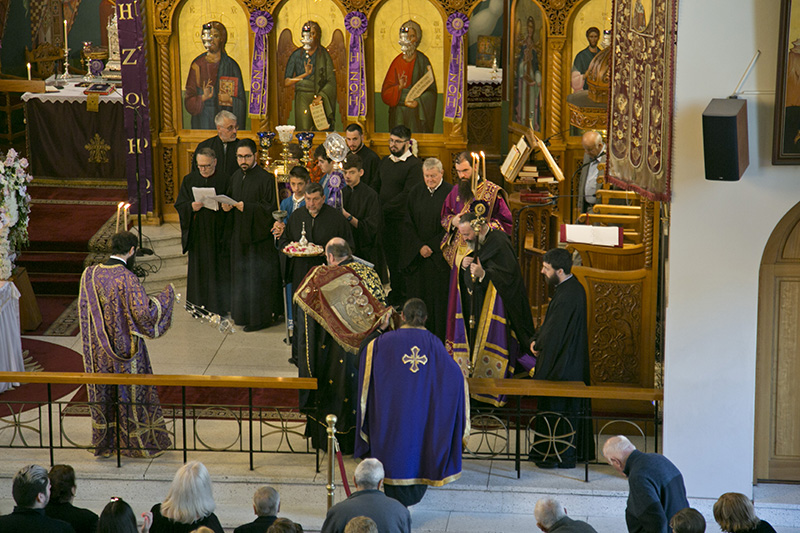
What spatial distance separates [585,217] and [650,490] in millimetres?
4921

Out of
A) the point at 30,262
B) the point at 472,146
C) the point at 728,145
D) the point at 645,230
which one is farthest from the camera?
the point at 472,146

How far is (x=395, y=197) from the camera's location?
41.1 ft

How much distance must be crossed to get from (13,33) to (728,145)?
14202 millimetres

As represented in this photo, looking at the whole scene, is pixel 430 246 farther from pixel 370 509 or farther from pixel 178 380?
pixel 370 509

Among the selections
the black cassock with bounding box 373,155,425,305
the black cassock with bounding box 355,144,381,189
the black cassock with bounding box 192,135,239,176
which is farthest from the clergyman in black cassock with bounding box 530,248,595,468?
the black cassock with bounding box 192,135,239,176

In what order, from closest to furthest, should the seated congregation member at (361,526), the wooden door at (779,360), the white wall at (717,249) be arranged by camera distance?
the seated congregation member at (361,526)
the white wall at (717,249)
the wooden door at (779,360)

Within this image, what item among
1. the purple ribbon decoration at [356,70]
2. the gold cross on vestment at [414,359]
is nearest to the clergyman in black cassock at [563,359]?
the gold cross on vestment at [414,359]

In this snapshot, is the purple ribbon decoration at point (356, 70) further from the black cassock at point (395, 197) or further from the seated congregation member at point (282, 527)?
the seated congregation member at point (282, 527)

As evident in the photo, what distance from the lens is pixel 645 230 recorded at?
369 inches

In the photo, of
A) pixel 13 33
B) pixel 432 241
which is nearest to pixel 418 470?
pixel 432 241

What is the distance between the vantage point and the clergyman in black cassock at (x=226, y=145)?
42.1ft

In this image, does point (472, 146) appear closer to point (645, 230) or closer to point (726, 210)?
point (645, 230)

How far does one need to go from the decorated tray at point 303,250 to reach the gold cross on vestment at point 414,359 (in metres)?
2.92

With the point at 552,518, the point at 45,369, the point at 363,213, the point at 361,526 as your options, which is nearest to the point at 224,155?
the point at 363,213
